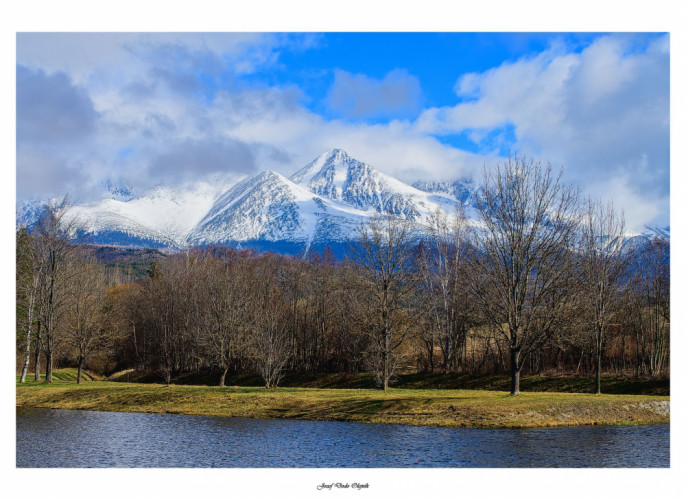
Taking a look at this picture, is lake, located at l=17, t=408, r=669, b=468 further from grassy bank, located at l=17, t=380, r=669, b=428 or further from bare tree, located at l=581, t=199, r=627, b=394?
bare tree, located at l=581, t=199, r=627, b=394

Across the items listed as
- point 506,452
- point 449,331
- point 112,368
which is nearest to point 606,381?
point 449,331

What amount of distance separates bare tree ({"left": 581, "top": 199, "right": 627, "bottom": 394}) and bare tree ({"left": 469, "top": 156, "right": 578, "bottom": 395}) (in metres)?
5.86

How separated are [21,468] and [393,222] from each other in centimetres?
3451

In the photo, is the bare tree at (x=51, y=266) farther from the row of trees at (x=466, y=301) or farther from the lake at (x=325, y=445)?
the lake at (x=325, y=445)

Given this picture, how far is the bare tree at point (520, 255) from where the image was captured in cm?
3675

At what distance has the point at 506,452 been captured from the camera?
23203 mm

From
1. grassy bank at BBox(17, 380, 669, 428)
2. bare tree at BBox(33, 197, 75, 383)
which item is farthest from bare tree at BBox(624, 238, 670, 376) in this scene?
bare tree at BBox(33, 197, 75, 383)

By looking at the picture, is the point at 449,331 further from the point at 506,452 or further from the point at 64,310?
the point at 64,310

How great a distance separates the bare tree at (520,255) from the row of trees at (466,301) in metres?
0.09

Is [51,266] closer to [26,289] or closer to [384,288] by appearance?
[26,289]

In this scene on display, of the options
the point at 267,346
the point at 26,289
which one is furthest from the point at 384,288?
the point at 26,289

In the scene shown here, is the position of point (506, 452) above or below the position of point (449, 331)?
below

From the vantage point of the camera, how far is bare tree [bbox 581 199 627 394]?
43.0 meters

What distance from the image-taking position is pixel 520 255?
121ft
